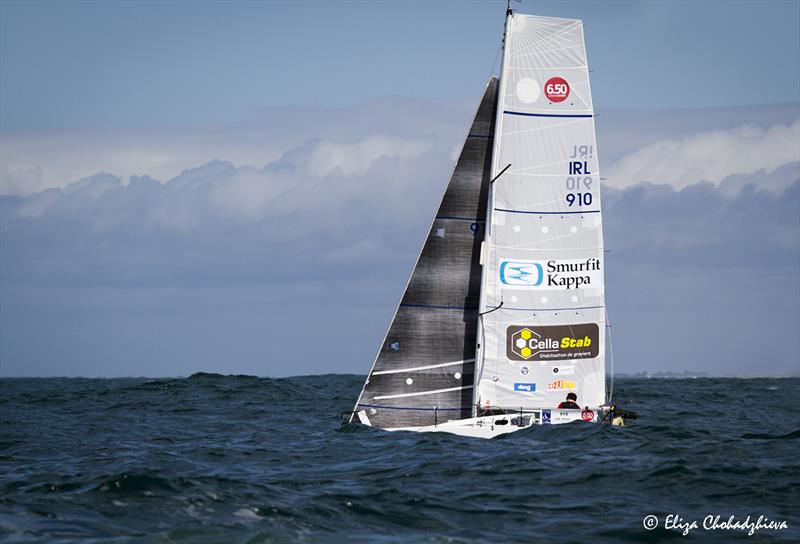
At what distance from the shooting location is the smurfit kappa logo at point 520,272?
28094 millimetres

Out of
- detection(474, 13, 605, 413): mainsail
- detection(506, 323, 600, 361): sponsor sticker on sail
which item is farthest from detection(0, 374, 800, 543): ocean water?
detection(474, 13, 605, 413): mainsail

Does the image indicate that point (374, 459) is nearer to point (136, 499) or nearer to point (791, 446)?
point (136, 499)

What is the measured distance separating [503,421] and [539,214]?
616 cm

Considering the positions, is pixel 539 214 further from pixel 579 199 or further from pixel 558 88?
pixel 558 88

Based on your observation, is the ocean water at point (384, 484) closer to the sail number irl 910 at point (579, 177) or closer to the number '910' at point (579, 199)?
the number '910' at point (579, 199)

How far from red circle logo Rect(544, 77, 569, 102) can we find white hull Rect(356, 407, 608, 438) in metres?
9.22

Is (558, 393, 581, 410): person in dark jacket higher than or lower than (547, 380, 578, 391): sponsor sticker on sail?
lower

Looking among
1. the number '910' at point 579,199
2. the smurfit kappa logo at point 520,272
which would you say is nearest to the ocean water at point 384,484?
the smurfit kappa logo at point 520,272

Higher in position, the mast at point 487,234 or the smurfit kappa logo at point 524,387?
the mast at point 487,234

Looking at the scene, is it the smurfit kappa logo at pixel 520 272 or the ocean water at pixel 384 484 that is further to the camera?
the smurfit kappa logo at pixel 520 272

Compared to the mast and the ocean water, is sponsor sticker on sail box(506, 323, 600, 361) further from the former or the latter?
the ocean water

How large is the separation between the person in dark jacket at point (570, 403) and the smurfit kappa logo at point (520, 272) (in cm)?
351

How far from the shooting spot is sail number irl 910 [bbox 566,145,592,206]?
2805 cm

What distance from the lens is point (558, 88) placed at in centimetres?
2812
